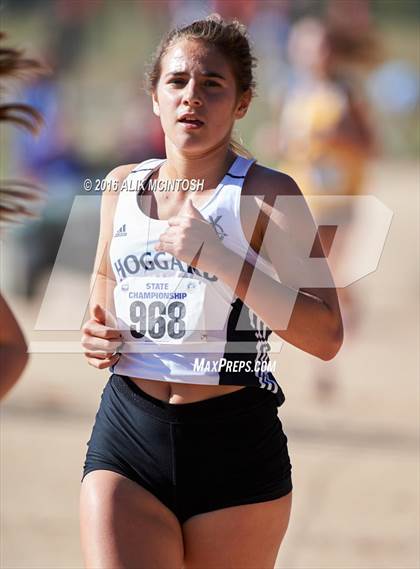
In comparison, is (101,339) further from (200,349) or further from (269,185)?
(269,185)

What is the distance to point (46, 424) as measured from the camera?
6.47 metres

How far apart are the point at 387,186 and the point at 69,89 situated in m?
5.49

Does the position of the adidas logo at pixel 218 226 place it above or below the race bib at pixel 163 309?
above

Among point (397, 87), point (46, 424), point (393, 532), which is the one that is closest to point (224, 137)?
point (393, 532)

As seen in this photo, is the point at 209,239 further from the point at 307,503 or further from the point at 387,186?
the point at 387,186

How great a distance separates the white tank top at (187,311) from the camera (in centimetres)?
265

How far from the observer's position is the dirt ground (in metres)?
4.63

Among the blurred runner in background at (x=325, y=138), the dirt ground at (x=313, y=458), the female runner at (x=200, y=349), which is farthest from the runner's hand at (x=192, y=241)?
the blurred runner in background at (x=325, y=138)

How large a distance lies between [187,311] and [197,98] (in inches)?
19.9

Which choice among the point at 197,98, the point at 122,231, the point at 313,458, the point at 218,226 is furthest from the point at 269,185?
the point at 313,458

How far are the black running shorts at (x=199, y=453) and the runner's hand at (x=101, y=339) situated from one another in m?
0.12

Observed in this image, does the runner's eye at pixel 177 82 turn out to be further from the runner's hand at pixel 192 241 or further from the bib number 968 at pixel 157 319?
the bib number 968 at pixel 157 319

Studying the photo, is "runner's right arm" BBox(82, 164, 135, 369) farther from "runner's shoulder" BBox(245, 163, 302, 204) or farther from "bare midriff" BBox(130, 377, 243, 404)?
"runner's shoulder" BBox(245, 163, 302, 204)

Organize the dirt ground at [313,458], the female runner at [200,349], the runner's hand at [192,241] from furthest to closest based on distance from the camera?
the dirt ground at [313,458] → the female runner at [200,349] → the runner's hand at [192,241]
